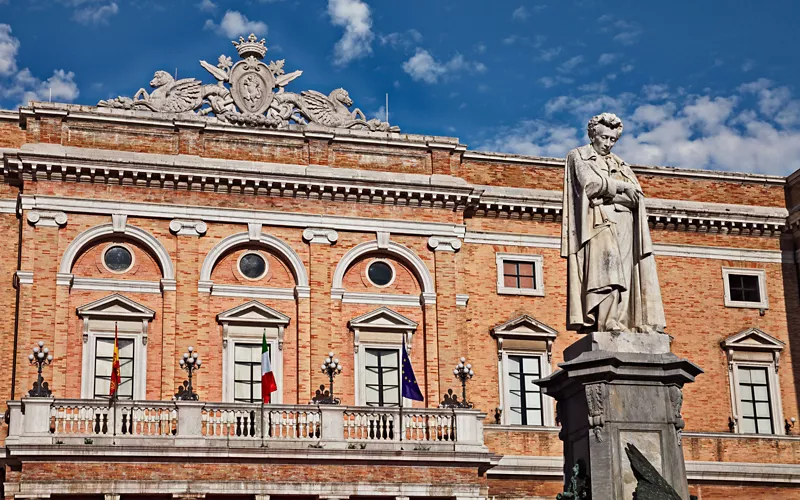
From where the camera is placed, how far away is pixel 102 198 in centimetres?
3491

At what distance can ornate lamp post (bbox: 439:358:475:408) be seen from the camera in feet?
112

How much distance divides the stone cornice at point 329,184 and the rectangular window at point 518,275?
1.44m

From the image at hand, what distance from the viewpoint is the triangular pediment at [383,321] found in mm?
36125

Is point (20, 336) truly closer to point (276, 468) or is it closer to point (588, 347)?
point (276, 468)

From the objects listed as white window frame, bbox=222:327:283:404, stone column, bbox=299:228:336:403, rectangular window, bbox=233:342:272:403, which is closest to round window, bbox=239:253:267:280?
stone column, bbox=299:228:336:403

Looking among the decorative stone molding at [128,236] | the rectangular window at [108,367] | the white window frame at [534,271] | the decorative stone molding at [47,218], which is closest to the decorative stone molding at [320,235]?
the decorative stone molding at [128,236]

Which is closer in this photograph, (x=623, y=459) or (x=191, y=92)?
(x=623, y=459)

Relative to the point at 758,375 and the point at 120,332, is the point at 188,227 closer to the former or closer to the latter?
the point at 120,332

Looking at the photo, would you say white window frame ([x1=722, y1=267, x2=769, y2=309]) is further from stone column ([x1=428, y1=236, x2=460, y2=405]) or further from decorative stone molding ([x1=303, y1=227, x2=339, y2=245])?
decorative stone molding ([x1=303, y1=227, x2=339, y2=245])

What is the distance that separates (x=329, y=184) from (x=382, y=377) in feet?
18.1

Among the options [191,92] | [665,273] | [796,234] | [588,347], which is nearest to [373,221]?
[191,92]

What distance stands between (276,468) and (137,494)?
3409 mm

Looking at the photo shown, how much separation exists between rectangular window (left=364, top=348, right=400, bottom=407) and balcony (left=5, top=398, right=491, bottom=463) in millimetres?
2174

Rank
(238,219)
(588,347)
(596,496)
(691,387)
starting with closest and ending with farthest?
(596,496)
(588,347)
(238,219)
(691,387)
